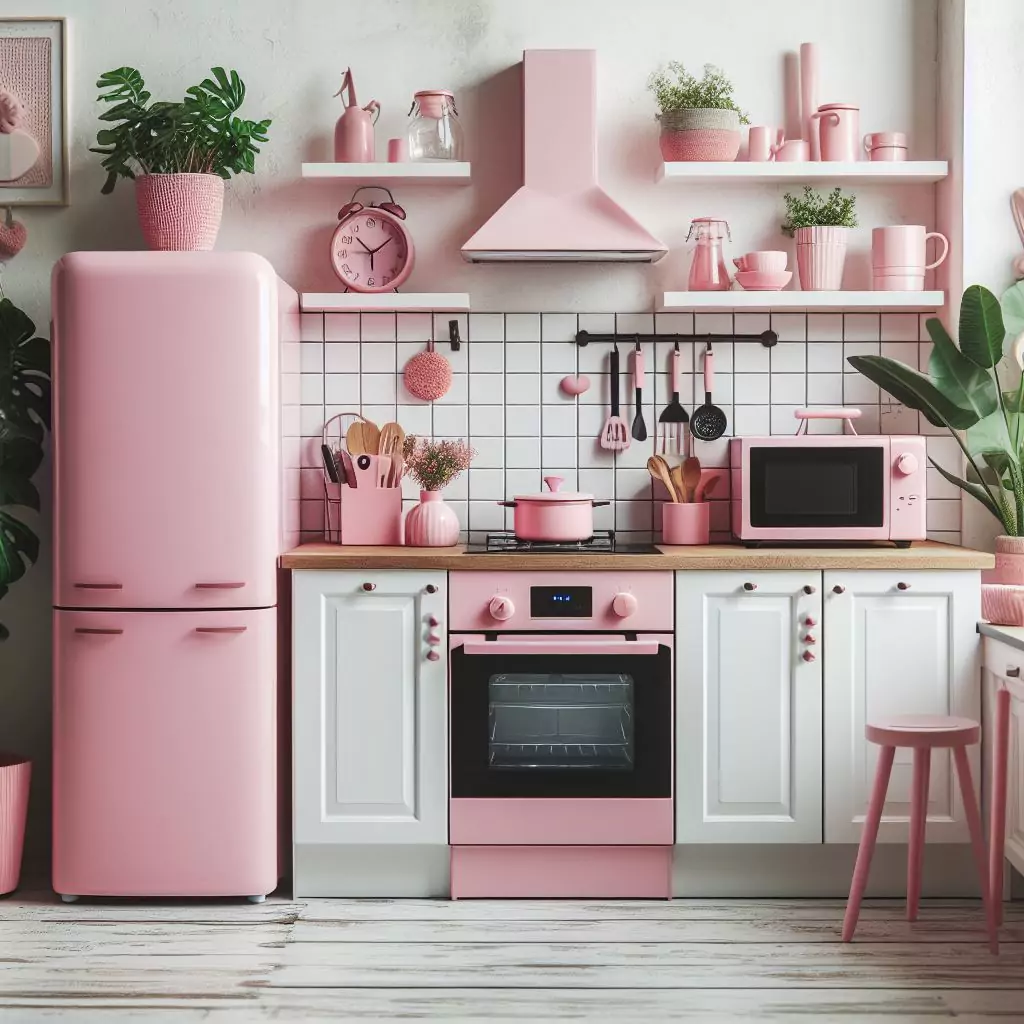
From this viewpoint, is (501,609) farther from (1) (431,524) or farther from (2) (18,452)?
(2) (18,452)

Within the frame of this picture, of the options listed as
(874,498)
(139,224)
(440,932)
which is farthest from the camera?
(139,224)

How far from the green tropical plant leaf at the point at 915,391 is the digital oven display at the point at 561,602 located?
1.04 meters

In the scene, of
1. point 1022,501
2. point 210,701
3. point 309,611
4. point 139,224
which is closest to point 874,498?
point 1022,501

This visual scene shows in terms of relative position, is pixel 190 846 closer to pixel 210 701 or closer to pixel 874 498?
pixel 210 701

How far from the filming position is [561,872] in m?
3.09

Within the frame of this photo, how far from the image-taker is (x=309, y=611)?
306 cm

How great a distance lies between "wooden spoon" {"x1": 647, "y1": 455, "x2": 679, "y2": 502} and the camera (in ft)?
11.2

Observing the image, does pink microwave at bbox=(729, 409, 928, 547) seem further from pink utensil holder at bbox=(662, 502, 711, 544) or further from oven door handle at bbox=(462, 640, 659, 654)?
oven door handle at bbox=(462, 640, 659, 654)

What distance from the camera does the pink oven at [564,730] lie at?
304cm

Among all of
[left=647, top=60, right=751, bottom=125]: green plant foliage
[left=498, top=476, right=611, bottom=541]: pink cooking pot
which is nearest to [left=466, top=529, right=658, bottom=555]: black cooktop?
[left=498, top=476, right=611, bottom=541]: pink cooking pot

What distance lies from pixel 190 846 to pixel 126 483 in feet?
3.18

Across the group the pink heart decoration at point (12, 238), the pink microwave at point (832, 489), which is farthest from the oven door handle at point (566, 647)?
the pink heart decoration at point (12, 238)

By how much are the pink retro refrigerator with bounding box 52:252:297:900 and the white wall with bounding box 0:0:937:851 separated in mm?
636

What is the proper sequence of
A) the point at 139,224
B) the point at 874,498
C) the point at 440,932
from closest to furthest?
the point at 440,932
the point at 874,498
the point at 139,224
